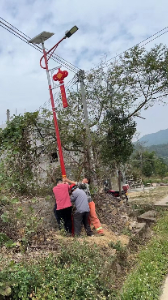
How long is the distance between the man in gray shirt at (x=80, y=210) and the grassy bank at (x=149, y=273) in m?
1.43

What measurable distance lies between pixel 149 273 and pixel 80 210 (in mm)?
2149

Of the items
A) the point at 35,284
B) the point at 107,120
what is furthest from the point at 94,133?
the point at 35,284

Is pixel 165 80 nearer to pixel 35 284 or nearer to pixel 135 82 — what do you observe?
pixel 135 82

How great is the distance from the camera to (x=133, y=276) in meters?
4.19

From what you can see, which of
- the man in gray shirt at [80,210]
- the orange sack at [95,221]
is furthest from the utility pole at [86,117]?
the man in gray shirt at [80,210]

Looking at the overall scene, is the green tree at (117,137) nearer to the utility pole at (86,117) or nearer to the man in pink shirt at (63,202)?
the utility pole at (86,117)

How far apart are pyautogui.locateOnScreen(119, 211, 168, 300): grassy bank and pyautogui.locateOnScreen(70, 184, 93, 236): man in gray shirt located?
4.69 feet

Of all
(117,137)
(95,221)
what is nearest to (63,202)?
(95,221)

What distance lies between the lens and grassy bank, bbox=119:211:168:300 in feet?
11.6

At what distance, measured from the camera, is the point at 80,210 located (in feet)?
19.7

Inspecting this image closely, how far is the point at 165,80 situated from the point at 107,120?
8.52ft

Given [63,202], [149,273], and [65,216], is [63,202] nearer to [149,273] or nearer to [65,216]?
[65,216]

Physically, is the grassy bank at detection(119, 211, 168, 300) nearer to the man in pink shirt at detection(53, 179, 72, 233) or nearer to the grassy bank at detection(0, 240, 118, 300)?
the grassy bank at detection(0, 240, 118, 300)

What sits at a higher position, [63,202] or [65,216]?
[63,202]
